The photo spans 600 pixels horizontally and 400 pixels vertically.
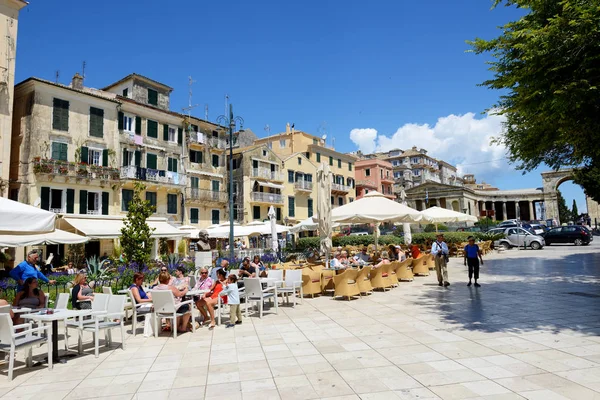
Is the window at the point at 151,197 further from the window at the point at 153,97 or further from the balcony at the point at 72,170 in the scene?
the window at the point at 153,97

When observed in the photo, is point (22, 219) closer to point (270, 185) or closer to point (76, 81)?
point (76, 81)

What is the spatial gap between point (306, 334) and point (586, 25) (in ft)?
23.7

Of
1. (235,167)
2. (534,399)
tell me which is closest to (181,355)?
(534,399)

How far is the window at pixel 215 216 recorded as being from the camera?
34.3 meters

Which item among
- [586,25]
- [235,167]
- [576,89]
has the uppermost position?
[235,167]

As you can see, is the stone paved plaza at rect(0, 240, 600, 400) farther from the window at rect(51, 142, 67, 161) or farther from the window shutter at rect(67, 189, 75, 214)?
the window at rect(51, 142, 67, 161)

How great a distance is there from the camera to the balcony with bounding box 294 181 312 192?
142 ft

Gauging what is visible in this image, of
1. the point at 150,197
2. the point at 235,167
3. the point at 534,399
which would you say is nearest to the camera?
the point at 534,399

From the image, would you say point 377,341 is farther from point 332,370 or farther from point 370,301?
point 370,301

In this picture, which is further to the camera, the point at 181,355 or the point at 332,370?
the point at 181,355

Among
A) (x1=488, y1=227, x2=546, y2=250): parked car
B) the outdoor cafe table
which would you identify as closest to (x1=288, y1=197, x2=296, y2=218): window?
(x1=488, y1=227, x2=546, y2=250): parked car

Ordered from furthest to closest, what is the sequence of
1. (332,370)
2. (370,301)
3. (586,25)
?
(370,301), (586,25), (332,370)

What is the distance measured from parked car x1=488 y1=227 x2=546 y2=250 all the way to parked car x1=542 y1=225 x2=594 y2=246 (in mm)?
2025

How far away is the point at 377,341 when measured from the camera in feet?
20.7
